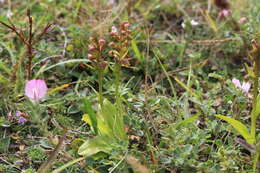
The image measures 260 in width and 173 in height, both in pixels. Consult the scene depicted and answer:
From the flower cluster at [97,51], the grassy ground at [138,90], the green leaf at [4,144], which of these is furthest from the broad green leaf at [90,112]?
the green leaf at [4,144]

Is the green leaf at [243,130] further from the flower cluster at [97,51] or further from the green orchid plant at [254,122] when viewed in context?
the flower cluster at [97,51]

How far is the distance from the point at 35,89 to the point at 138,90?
22.6 inches

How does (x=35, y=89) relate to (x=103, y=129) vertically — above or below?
above

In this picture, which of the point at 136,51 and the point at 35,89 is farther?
the point at 136,51

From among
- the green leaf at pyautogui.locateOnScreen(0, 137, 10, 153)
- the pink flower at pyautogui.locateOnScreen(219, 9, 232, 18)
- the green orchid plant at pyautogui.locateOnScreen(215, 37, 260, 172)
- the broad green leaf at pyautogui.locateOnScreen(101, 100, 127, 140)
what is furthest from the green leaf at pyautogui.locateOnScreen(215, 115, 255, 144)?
the pink flower at pyautogui.locateOnScreen(219, 9, 232, 18)

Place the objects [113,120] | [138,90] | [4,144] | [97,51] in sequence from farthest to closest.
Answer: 1. [138,90]
2. [4,144]
3. [113,120]
4. [97,51]

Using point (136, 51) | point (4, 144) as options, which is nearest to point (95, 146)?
point (4, 144)

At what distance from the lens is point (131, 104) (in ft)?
4.97

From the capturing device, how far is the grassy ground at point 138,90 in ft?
4.16

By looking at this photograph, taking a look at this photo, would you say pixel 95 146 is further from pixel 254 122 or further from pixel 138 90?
pixel 138 90

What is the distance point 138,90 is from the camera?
1835 millimetres

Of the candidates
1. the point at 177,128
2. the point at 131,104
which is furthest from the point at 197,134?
the point at 131,104

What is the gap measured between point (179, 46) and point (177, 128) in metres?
0.85

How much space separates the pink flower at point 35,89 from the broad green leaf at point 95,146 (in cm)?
24
